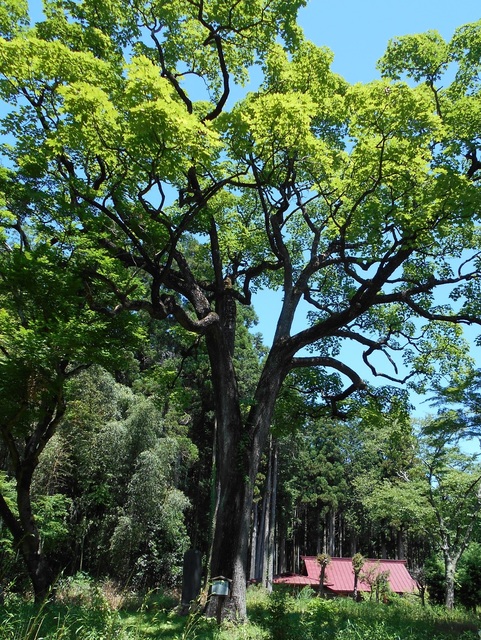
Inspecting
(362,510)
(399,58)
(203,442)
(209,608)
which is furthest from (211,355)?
(362,510)

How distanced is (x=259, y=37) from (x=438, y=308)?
5960mm

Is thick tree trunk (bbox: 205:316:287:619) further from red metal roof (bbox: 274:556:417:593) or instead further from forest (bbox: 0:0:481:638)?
red metal roof (bbox: 274:556:417:593)

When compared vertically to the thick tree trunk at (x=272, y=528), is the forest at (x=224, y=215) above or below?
above

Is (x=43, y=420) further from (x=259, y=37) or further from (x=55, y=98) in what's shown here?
(x=259, y=37)

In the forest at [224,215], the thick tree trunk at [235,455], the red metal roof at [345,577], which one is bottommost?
the red metal roof at [345,577]

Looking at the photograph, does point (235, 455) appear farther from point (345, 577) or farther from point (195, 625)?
point (345, 577)

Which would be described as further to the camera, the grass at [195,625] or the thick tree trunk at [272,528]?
the thick tree trunk at [272,528]

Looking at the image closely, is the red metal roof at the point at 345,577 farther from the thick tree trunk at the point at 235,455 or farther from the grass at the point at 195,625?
the thick tree trunk at the point at 235,455

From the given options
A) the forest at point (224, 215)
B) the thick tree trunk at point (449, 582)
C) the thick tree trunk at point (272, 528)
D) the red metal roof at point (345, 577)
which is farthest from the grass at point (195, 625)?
the red metal roof at point (345, 577)

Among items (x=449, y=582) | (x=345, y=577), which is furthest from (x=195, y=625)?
(x=345, y=577)

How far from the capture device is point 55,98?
6.91 meters

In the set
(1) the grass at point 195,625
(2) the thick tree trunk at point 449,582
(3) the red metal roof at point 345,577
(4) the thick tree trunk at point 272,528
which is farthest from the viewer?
(3) the red metal roof at point 345,577

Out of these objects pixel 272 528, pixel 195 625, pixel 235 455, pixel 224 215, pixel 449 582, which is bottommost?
pixel 449 582

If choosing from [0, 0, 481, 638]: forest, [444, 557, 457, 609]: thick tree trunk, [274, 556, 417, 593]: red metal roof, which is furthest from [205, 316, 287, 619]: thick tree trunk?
[274, 556, 417, 593]: red metal roof
